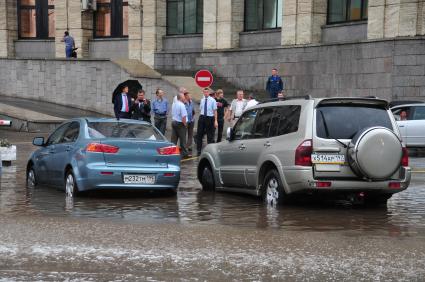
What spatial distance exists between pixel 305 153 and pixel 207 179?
3439 millimetres

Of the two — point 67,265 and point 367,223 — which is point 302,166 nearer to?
point 367,223

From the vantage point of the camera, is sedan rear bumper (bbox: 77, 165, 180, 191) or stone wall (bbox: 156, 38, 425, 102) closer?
sedan rear bumper (bbox: 77, 165, 180, 191)

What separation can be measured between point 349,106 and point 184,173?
242 inches

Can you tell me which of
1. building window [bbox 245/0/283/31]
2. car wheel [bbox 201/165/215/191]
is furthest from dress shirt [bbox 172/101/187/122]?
building window [bbox 245/0/283/31]

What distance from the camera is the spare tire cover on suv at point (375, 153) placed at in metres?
9.76

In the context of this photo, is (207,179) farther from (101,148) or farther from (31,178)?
(31,178)

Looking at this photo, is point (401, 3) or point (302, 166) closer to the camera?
point (302, 166)

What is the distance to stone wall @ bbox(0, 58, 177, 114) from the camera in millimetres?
30967

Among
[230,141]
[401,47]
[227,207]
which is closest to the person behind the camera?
[227,207]

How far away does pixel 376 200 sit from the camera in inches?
435

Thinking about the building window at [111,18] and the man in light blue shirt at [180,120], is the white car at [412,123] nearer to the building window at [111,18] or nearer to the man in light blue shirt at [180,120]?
the man in light blue shirt at [180,120]

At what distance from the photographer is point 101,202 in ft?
36.7

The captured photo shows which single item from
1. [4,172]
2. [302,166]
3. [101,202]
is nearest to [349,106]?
[302,166]

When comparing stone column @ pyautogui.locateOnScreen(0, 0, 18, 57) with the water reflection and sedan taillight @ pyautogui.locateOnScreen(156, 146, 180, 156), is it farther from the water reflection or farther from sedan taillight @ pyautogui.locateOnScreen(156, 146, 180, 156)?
sedan taillight @ pyautogui.locateOnScreen(156, 146, 180, 156)
